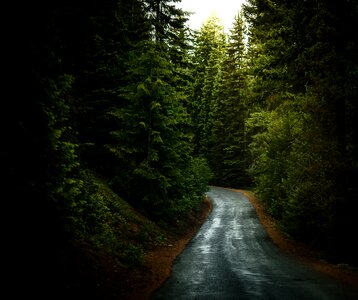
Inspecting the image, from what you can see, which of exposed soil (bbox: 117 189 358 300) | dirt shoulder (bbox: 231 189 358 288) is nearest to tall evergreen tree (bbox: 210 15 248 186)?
dirt shoulder (bbox: 231 189 358 288)

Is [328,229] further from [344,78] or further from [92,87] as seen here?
[92,87]

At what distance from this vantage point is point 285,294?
909 cm

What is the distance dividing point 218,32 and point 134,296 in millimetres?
58509

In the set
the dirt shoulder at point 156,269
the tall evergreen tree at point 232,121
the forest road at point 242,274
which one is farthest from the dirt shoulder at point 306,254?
the tall evergreen tree at point 232,121

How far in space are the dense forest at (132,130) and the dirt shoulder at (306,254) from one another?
644 mm

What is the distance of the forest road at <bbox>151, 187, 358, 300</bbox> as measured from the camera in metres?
9.21

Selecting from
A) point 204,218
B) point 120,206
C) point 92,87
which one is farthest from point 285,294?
point 204,218

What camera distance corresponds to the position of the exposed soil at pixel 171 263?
396 inches

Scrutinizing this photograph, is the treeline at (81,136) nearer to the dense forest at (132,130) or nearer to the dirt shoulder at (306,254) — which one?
the dense forest at (132,130)

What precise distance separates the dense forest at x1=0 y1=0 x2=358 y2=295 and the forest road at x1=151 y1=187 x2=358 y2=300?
203 cm

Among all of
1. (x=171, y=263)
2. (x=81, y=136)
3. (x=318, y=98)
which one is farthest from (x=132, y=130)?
(x=318, y=98)

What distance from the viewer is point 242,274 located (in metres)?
11.7

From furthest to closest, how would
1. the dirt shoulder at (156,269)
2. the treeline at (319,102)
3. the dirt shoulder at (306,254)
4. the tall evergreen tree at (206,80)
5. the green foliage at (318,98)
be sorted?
the tall evergreen tree at (206,80)
the green foliage at (318,98)
the treeline at (319,102)
the dirt shoulder at (306,254)
the dirt shoulder at (156,269)

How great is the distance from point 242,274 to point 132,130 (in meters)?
10.2
